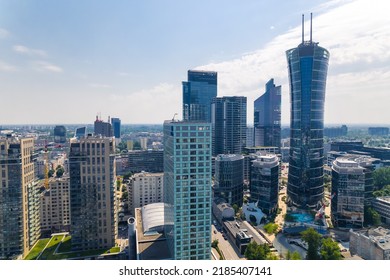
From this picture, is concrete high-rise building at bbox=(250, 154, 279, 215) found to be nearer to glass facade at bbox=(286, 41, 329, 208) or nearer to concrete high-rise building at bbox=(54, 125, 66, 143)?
glass facade at bbox=(286, 41, 329, 208)

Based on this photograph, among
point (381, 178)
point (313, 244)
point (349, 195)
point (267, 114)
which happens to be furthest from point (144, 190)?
point (267, 114)

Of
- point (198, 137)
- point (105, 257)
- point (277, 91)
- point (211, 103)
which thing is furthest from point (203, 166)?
point (277, 91)

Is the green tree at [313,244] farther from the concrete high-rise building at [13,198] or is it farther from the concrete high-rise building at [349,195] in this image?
Answer: the concrete high-rise building at [13,198]

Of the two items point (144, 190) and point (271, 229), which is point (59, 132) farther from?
point (271, 229)

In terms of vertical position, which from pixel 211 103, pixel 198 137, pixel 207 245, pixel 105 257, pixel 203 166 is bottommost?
pixel 105 257
